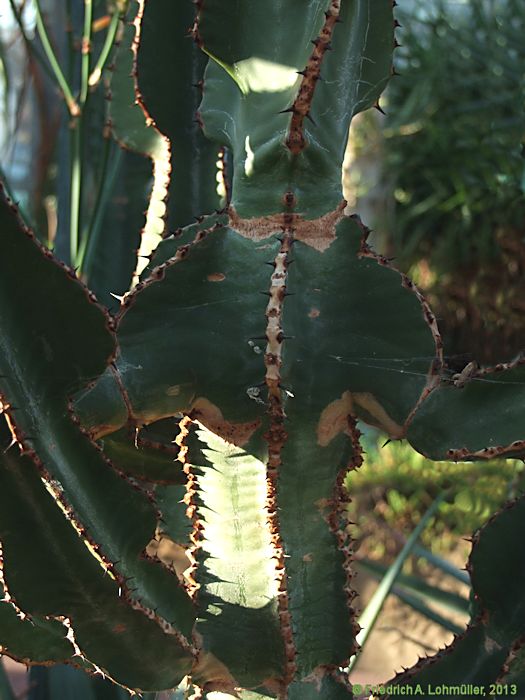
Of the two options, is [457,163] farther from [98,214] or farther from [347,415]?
[347,415]

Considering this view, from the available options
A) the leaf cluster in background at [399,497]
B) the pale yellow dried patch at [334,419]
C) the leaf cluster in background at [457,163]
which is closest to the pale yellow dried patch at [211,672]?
the pale yellow dried patch at [334,419]

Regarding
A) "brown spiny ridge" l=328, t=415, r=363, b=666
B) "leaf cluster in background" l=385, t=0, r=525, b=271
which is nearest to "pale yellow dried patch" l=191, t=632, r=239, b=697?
"brown spiny ridge" l=328, t=415, r=363, b=666

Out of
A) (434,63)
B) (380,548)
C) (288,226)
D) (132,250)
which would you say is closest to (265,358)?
(288,226)

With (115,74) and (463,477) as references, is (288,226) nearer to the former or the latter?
(115,74)

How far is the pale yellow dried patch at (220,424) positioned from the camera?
0.95 meters

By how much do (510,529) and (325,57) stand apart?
0.54 m

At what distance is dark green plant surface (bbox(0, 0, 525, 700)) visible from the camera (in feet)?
2.82

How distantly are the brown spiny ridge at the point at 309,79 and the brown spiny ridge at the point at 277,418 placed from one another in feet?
0.27

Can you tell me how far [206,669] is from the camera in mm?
992

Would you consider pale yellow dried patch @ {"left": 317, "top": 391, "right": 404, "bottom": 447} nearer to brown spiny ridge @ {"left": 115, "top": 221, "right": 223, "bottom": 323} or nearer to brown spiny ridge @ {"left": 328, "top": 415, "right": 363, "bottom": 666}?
brown spiny ridge @ {"left": 328, "top": 415, "right": 363, "bottom": 666}

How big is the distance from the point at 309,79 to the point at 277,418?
12.9 inches

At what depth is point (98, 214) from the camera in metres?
1.68

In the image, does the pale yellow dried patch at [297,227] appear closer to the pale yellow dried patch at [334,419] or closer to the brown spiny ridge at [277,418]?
the brown spiny ridge at [277,418]

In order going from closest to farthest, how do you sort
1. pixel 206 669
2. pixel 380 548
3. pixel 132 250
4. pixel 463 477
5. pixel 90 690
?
1. pixel 206 669
2. pixel 90 690
3. pixel 132 250
4. pixel 463 477
5. pixel 380 548
